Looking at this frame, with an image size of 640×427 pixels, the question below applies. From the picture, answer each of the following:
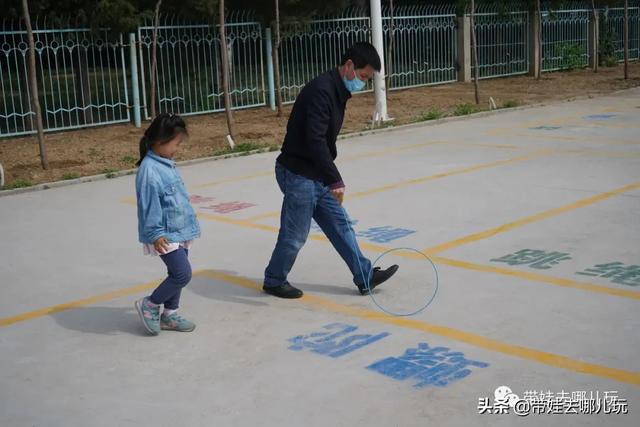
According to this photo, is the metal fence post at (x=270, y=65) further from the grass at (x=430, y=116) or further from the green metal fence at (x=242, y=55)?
the grass at (x=430, y=116)

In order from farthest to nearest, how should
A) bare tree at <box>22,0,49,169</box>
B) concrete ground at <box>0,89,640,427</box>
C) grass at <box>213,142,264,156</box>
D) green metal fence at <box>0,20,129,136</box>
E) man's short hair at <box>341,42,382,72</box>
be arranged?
green metal fence at <box>0,20,129,136</box> → grass at <box>213,142,264,156</box> → bare tree at <box>22,0,49,169</box> → man's short hair at <box>341,42,382,72</box> → concrete ground at <box>0,89,640,427</box>

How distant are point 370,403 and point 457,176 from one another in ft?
21.7

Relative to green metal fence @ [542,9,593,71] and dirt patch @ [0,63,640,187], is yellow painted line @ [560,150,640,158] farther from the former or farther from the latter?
green metal fence @ [542,9,593,71]

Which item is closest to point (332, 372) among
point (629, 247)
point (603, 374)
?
point (603, 374)

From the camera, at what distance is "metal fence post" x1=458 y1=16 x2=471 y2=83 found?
81.6 feet

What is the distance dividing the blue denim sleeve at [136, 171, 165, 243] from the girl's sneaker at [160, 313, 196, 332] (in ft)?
1.94

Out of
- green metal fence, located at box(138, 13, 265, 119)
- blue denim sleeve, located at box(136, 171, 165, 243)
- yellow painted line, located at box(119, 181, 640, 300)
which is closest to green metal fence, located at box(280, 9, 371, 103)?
green metal fence, located at box(138, 13, 265, 119)

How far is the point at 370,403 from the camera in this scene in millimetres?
4379

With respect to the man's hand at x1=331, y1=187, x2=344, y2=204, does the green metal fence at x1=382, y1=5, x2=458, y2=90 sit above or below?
above

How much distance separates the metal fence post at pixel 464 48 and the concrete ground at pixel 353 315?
14.7m

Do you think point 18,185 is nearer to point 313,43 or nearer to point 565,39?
point 313,43

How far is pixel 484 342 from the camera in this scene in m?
5.16

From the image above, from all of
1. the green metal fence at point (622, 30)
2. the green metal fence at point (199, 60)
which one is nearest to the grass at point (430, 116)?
the green metal fence at point (199, 60)

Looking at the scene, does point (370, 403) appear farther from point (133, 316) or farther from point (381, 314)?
point (133, 316)
